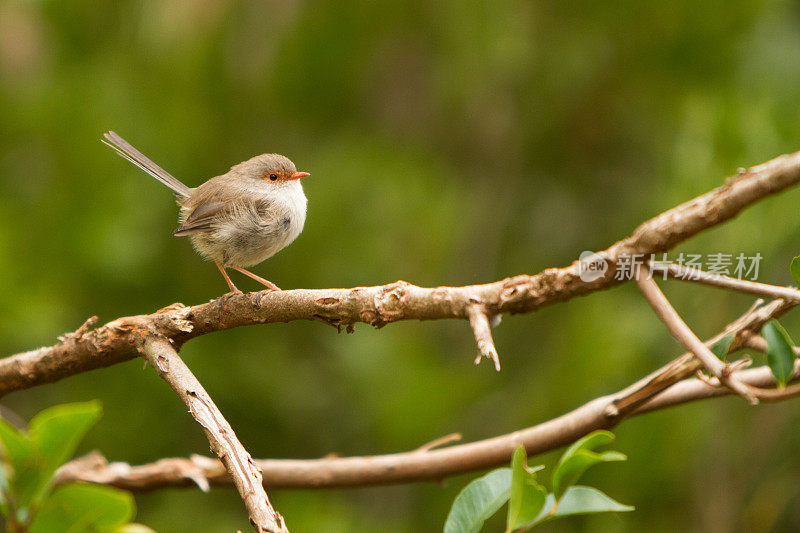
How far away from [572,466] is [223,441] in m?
0.83

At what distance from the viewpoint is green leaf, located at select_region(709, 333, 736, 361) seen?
1.97m

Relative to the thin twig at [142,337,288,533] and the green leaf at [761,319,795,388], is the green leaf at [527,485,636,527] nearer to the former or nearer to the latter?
the green leaf at [761,319,795,388]

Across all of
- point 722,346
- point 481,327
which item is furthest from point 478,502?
point 722,346

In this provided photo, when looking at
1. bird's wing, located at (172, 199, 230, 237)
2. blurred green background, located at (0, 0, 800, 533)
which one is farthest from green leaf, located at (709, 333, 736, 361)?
bird's wing, located at (172, 199, 230, 237)

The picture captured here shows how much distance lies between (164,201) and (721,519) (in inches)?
164

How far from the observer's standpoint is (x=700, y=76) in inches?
205

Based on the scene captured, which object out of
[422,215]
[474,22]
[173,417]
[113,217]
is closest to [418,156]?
Result: [422,215]

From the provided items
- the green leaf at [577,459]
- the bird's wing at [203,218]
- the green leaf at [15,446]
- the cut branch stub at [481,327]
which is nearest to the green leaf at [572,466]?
the green leaf at [577,459]

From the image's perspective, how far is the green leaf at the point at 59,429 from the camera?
1.24 meters

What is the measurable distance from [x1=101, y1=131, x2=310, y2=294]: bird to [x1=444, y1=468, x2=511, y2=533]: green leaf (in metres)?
1.77

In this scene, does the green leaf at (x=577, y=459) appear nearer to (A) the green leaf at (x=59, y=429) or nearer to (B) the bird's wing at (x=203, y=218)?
(A) the green leaf at (x=59, y=429)

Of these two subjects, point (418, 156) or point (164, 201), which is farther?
point (418, 156)

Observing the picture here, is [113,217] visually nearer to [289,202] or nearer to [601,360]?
[289,202]

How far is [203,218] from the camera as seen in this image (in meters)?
3.57
